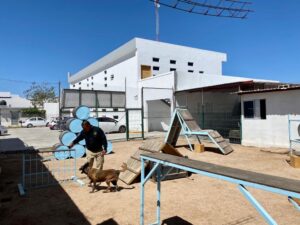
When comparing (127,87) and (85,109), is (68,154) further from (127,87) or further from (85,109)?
(127,87)

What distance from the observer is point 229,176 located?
2.70 m

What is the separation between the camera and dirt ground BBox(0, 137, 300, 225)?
441 centimetres

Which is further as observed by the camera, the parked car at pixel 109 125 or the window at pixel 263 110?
the parked car at pixel 109 125

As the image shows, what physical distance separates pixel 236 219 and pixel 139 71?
22818mm

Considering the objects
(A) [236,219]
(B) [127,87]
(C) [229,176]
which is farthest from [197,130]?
(B) [127,87]

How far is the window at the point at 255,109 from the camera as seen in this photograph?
12.7 metres

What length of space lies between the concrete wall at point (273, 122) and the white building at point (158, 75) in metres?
3.27

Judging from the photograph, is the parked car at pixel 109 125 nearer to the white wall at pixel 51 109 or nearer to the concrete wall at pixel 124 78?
the concrete wall at pixel 124 78

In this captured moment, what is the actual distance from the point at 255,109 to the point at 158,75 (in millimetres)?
10050

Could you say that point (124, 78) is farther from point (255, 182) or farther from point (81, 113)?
point (255, 182)

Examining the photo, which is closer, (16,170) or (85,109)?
(16,170)

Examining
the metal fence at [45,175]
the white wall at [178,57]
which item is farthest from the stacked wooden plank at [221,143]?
the white wall at [178,57]

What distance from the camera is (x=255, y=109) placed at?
13.1 meters

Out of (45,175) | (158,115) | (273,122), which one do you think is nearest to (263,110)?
(273,122)
